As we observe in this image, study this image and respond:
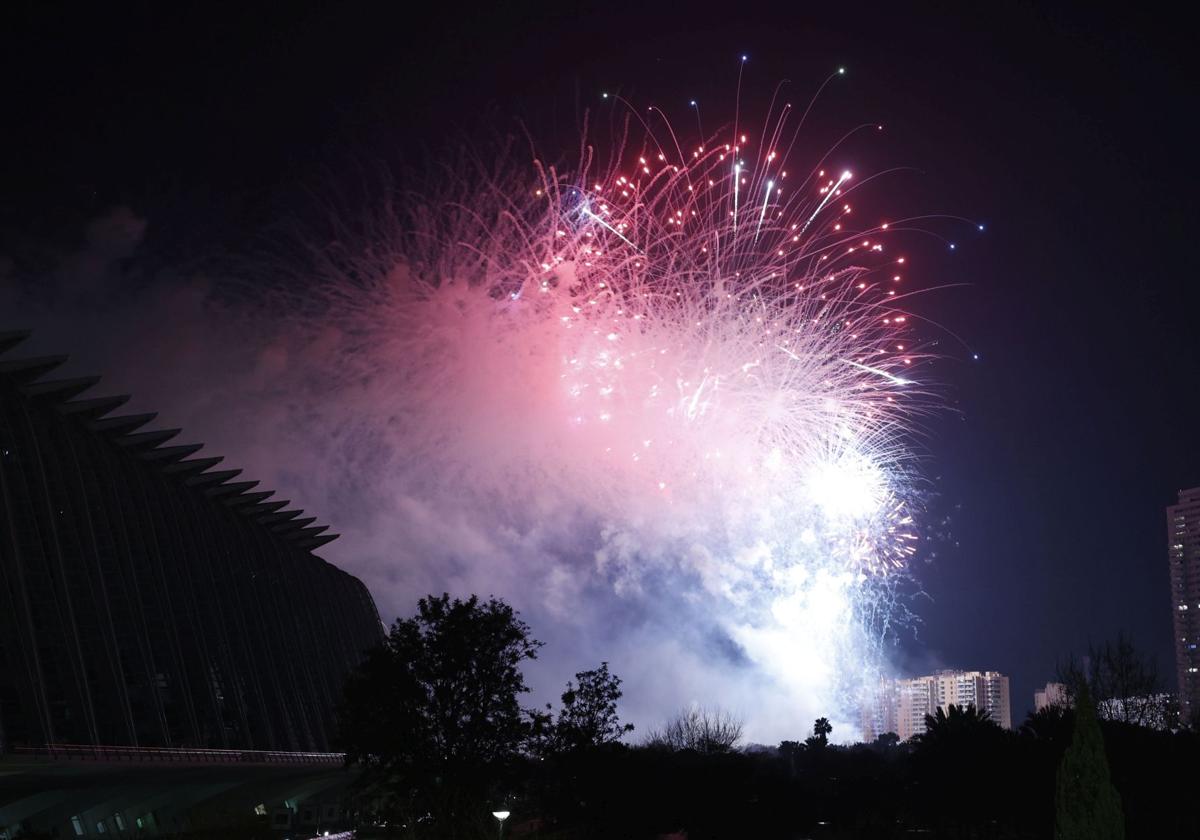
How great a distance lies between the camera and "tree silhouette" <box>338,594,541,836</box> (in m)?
33.9

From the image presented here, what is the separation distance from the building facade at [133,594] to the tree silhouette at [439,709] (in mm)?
11002

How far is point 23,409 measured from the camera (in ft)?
150

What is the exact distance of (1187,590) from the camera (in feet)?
441

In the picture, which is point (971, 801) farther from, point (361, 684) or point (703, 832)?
point (361, 684)

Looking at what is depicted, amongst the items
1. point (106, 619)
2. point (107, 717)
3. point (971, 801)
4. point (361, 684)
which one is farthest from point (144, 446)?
point (971, 801)

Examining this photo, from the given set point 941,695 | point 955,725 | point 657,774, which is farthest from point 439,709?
point 941,695

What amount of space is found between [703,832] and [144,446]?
32.3 meters

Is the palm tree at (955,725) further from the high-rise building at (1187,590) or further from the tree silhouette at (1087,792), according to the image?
the high-rise building at (1187,590)

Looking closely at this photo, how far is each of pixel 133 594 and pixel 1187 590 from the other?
11809 cm

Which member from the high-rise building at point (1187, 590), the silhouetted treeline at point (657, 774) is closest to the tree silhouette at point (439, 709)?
the silhouetted treeline at point (657, 774)

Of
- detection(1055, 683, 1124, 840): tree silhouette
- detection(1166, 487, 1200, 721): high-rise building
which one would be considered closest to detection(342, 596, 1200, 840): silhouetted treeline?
detection(1055, 683, 1124, 840): tree silhouette

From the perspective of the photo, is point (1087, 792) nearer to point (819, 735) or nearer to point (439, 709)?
point (439, 709)

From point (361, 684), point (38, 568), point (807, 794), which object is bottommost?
point (807, 794)

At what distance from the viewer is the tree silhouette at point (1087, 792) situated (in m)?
25.3
